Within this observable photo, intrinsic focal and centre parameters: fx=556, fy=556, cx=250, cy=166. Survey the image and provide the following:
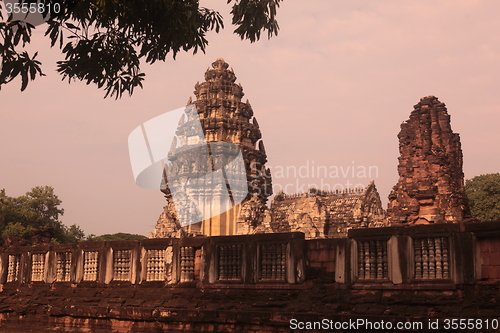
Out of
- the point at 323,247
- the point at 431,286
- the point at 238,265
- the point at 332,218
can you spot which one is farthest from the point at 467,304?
the point at 332,218

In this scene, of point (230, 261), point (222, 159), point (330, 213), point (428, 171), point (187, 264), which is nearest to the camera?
point (230, 261)

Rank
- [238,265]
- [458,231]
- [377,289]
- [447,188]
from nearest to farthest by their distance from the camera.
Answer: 1. [458,231]
2. [377,289]
3. [238,265]
4. [447,188]

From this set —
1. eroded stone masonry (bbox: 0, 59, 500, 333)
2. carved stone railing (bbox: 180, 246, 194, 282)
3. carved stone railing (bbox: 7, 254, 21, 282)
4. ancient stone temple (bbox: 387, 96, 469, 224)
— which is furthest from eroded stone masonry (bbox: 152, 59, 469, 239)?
carved stone railing (bbox: 7, 254, 21, 282)

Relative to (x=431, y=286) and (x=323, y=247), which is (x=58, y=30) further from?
(x=431, y=286)

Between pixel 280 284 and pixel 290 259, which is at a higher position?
pixel 290 259

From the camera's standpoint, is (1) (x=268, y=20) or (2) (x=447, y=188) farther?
(2) (x=447, y=188)

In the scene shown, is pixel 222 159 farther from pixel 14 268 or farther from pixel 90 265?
pixel 90 265

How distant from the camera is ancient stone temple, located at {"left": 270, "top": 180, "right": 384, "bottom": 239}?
41312 millimetres

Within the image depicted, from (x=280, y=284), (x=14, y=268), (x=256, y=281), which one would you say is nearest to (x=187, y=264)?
(x=256, y=281)

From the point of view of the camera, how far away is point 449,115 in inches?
869

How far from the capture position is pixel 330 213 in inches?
1823

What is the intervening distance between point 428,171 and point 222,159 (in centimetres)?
1721

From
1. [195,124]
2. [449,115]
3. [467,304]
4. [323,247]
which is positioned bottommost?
[467,304]

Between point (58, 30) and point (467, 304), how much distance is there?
669 cm
